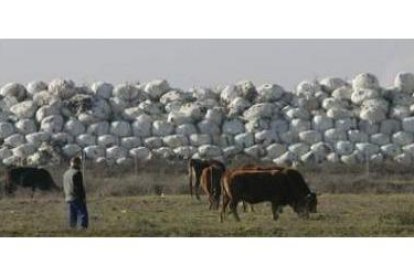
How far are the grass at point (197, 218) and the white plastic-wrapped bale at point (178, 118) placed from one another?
263cm

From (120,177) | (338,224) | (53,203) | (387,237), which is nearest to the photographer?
(387,237)

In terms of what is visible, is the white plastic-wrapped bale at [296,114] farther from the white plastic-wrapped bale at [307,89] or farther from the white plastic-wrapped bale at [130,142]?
the white plastic-wrapped bale at [130,142]

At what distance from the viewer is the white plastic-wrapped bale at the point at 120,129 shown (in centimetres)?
1977

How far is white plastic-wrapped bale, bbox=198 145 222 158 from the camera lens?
61.8 ft

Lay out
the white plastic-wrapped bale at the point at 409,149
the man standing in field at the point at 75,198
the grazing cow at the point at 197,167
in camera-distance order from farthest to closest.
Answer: the white plastic-wrapped bale at the point at 409,149 → the grazing cow at the point at 197,167 → the man standing in field at the point at 75,198

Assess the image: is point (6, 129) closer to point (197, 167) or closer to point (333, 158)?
point (197, 167)

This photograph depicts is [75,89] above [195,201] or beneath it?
above

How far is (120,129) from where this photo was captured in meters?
19.8

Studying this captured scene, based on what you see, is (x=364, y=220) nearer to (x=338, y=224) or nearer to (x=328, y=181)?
(x=338, y=224)

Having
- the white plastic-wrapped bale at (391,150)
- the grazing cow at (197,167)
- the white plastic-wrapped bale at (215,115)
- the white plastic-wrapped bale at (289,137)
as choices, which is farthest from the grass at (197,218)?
the white plastic-wrapped bale at (215,115)

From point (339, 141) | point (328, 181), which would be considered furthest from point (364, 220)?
point (339, 141)

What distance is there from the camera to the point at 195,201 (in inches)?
667

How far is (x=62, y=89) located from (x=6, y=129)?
1.22m

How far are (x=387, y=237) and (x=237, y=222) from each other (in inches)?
85.6
